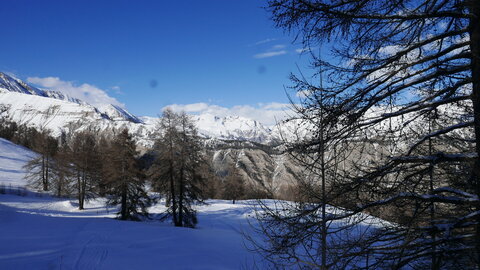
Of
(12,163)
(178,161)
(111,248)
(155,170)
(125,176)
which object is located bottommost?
(111,248)

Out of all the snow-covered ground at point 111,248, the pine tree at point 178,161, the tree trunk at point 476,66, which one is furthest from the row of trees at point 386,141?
the pine tree at point 178,161

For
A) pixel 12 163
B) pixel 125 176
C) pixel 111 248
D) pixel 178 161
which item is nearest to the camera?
pixel 111 248

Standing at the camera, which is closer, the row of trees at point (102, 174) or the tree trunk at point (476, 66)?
the tree trunk at point (476, 66)

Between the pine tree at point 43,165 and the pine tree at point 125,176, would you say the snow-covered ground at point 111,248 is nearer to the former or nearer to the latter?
the pine tree at point 125,176

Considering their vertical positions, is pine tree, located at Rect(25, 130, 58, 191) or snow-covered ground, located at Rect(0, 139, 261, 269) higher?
pine tree, located at Rect(25, 130, 58, 191)

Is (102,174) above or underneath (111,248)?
above

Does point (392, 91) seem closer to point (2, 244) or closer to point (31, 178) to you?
point (2, 244)

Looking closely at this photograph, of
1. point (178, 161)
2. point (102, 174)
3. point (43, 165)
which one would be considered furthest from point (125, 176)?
point (43, 165)

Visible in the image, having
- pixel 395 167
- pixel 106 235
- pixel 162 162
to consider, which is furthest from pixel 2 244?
pixel 395 167

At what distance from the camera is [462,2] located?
9.05 ft

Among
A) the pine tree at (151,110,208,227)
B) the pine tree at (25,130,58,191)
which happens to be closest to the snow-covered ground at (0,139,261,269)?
the pine tree at (151,110,208,227)

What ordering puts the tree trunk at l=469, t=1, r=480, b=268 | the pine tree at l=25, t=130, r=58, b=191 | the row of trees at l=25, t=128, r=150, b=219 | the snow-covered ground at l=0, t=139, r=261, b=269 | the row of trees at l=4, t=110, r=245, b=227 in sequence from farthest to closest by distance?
1. the pine tree at l=25, t=130, r=58, b=191
2. the row of trees at l=25, t=128, r=150, b=219
3. the row of trees at l=4, t=110, r=245, b=227
4. the snow-covered ground at l=0, t=139, r=261, b=269
5. the tree trunk at l=469, t=1, r=480, b=268

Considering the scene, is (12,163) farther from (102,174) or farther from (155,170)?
(155,170)

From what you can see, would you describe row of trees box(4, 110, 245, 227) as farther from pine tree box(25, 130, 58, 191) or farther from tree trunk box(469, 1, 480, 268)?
tree trunk box(469, 1, 480, 268)
